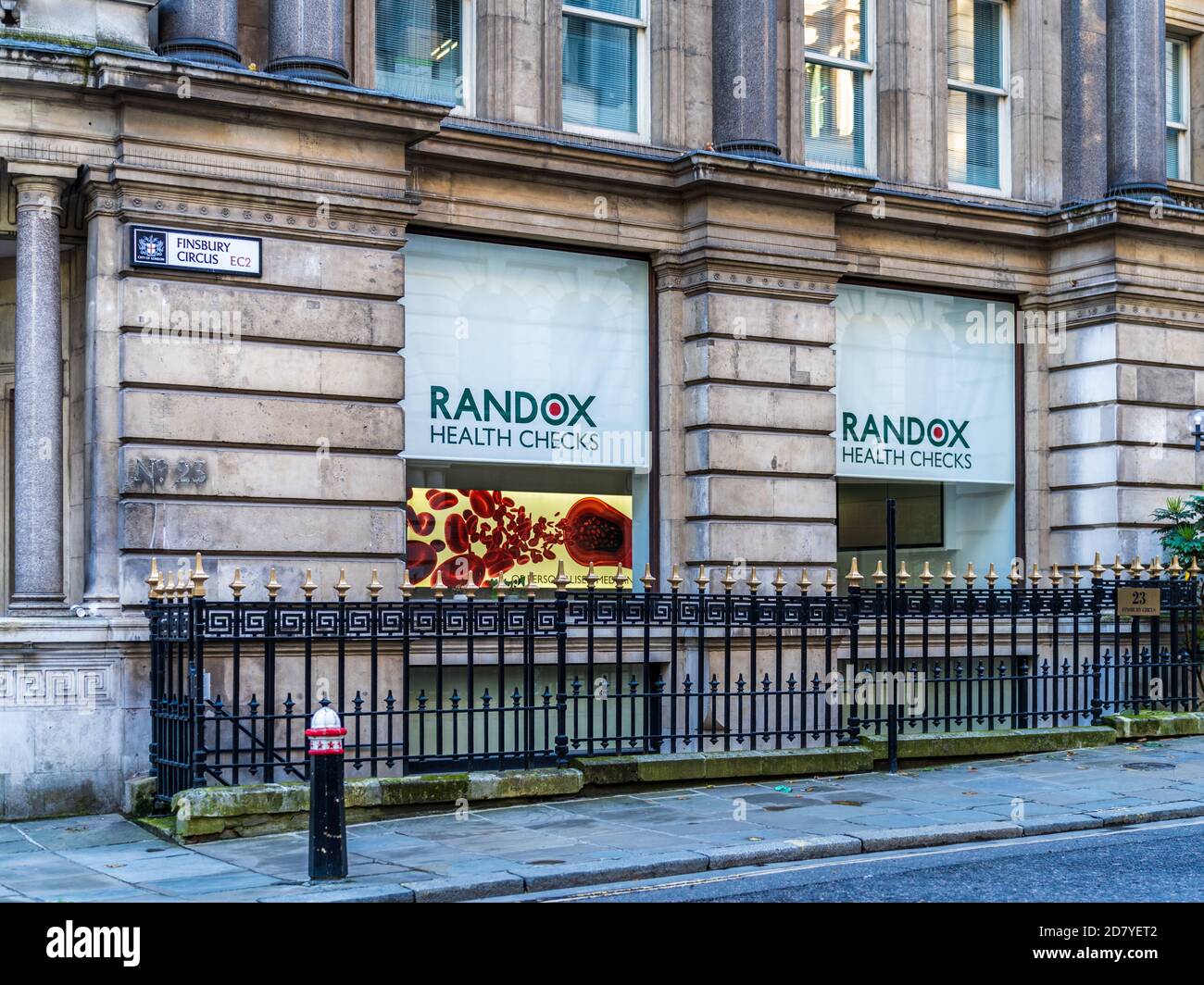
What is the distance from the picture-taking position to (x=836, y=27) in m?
19.9

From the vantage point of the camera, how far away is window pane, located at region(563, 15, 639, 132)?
59.4 feet

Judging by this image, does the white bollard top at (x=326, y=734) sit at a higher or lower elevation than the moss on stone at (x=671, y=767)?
higher

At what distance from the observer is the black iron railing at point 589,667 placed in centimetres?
1307

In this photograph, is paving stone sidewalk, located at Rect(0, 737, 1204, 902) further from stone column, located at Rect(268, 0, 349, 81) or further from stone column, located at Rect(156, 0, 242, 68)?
stone column, located at Rect(268, 0, 349, 81)

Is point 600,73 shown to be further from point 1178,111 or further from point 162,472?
point 1178,111

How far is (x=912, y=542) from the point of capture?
69.5ft

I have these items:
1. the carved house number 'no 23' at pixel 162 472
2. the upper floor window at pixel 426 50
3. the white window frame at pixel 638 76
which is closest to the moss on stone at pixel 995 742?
the carved house number 'no 23' at pixel 162 472

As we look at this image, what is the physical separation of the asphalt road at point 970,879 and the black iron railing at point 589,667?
319 centimetres

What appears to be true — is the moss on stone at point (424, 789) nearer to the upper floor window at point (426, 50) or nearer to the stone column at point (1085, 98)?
the upper floor window at point (426, 50)
